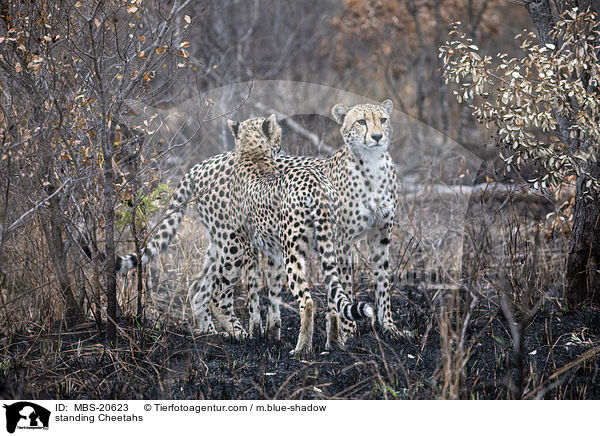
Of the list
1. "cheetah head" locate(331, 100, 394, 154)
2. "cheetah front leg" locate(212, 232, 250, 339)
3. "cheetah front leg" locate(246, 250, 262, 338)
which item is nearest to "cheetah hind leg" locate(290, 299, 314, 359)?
"cheetah front leg" locate(246, 250, 262, 338)

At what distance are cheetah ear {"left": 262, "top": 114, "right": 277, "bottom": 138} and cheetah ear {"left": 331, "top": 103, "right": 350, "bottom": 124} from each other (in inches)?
16.6

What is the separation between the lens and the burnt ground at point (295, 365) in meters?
3.84

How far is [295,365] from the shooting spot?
4.23 metres

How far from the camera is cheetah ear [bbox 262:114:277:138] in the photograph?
194 inches

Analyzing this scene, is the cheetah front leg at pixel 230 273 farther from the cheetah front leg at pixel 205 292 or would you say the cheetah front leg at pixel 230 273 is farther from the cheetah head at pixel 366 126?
the cheetah head at pixel 366 126

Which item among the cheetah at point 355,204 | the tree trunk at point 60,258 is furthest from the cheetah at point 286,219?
the tree trunk at point 60,258

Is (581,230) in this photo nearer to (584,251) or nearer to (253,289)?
(584,251)

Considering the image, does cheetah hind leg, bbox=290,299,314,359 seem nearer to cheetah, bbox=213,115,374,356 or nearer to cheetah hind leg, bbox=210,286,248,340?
cheetah, bbox=213,115,374,356

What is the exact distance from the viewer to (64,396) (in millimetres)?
3918

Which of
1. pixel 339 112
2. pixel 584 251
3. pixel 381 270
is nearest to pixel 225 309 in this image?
pixel 381 270

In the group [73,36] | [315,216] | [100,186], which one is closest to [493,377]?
[315,216]

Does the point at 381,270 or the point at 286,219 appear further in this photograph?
the point at 381,270
